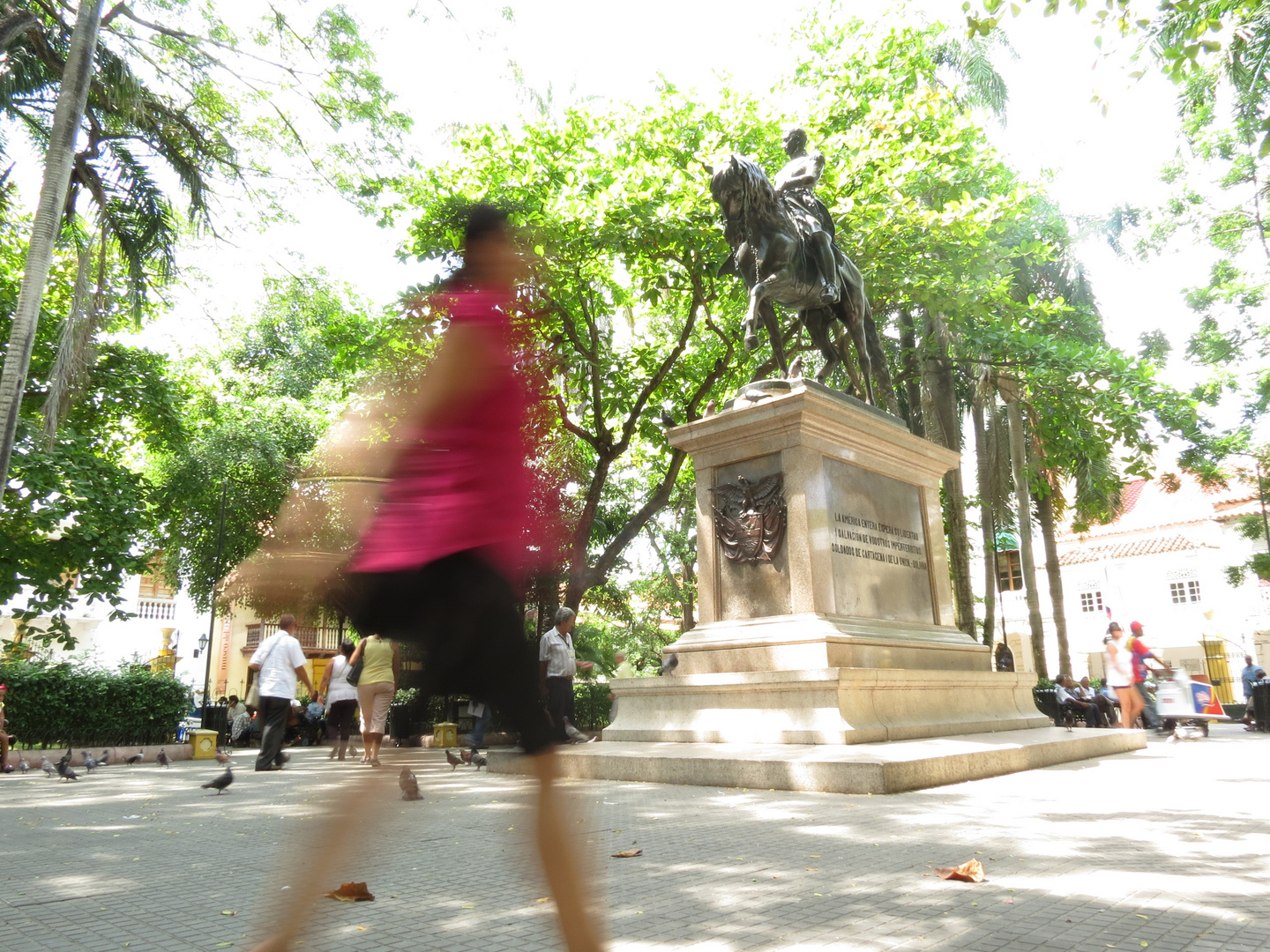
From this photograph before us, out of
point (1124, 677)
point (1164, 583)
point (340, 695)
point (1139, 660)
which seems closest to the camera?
point (340, 695)

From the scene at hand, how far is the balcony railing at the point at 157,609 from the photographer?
163 ft

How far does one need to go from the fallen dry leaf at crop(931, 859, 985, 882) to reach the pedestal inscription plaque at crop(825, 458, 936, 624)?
519cm

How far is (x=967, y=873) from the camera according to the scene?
3631 millimetres

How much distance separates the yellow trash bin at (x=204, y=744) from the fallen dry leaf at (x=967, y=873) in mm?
14332

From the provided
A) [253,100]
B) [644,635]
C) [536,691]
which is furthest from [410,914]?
[644,635]

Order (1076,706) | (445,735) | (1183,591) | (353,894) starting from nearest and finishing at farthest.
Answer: (353,894) → (445,735) → (1076,706) → (1183,591)

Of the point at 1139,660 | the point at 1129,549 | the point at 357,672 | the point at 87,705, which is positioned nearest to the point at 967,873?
the point at 357,672

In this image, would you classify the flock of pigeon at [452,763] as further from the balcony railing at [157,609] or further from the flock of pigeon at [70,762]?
the balcony railing at [157,609]

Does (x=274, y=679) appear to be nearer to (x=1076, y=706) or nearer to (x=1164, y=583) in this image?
(x=1076, y=706)

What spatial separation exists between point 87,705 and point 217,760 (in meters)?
6.67

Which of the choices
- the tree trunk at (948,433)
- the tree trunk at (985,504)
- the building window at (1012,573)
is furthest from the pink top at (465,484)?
the building window at (1012,573)

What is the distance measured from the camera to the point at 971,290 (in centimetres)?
1564

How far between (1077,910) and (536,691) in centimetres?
211

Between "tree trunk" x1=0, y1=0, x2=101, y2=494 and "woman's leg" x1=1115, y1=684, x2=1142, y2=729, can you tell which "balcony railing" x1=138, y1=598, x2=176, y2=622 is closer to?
"tree trunk" x1=0, y1=0, x2=101, y2=494
